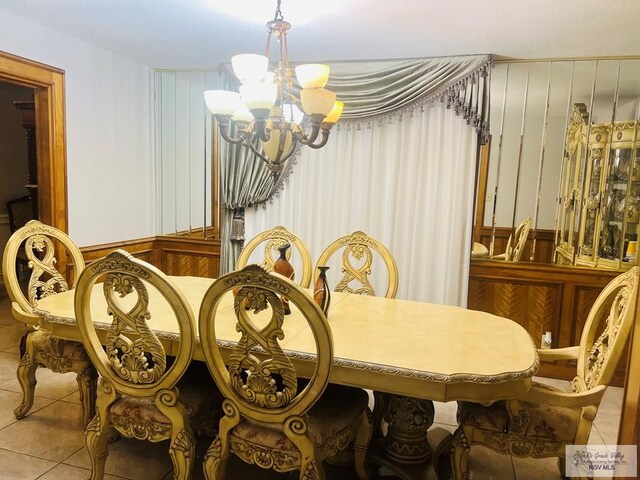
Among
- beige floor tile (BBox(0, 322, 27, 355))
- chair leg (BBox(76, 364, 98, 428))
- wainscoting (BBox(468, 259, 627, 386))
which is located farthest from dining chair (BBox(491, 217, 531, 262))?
beige floor tile (BBox(0, 322, 27, 355))

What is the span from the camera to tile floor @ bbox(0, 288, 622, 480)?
2107 mm

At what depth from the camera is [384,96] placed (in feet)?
11.1

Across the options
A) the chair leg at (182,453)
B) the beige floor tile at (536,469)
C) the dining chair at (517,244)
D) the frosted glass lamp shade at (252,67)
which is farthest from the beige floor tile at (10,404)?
the dining chair at (517,244)

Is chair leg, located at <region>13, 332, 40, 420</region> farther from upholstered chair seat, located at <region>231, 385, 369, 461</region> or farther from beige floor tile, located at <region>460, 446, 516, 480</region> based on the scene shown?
beige floor tile, located at <region>460, 446, 516, 480</region>

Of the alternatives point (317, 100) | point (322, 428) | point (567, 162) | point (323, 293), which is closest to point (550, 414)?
point (322, 428)

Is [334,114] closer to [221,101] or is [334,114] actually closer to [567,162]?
[221,101]

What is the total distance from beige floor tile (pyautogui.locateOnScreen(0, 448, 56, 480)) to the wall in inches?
64.3

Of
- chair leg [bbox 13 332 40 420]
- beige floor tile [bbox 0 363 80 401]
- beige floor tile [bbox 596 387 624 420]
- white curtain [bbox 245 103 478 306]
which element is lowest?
beige floor tile [bbox 0 363 80 401]

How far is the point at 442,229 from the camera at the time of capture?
3.44 metres

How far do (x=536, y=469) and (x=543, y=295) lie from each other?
1.42m

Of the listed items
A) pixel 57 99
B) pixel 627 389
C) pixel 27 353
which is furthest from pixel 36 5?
pixel 627 389

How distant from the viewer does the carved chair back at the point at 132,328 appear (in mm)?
1562

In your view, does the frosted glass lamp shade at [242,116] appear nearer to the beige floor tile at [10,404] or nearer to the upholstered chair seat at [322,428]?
the upholstered chair seat at [322,428]

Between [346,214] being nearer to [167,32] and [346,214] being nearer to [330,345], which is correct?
[167,32]
